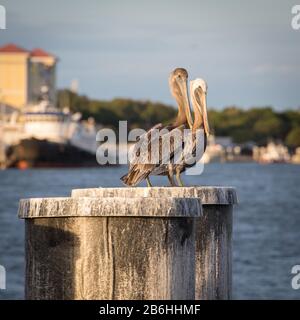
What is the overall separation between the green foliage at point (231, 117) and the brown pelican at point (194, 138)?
541ft

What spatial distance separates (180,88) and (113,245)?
11.4 ft

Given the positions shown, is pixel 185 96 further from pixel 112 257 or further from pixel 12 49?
pixel 12 49

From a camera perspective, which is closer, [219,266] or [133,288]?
[133,288]

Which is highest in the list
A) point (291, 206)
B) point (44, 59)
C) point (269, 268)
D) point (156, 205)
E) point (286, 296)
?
point (44, 59)

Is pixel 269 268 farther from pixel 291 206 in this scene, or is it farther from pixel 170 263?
pixel 291 206

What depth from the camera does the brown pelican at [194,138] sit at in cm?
1060

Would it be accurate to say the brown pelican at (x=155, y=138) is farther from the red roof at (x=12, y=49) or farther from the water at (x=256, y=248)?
the red roof at (x=12, y=49)

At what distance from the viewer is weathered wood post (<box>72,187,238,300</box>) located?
902cm

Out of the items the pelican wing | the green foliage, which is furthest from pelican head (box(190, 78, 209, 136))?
the green foliage

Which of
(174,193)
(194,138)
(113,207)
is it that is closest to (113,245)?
(113,207)

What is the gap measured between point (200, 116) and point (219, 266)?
182 cm

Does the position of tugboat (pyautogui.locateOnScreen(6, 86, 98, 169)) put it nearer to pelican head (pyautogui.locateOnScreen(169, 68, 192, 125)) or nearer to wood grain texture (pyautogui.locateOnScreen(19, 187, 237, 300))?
pelican head (pyautogui.locateOnScreen(169, 68, 192, 125))

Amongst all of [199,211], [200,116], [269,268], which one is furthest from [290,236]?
[199,211]
